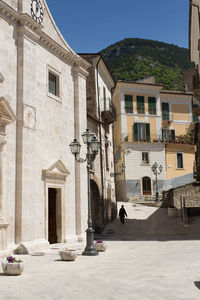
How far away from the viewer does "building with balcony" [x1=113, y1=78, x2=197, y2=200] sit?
127 feet

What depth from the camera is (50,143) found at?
51.4 feet

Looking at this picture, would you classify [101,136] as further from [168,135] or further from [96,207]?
[168,135]

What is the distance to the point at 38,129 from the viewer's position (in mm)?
14586

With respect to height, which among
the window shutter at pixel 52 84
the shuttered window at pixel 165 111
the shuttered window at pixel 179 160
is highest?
the shuttered window at pixel 165 111

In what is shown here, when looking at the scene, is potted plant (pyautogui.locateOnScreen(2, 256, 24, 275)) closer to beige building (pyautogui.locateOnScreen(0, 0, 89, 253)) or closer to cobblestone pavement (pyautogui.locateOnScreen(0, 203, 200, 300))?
cobblestone pavement (pyautogui.locateOnScreen(0, 203, 200, 300))

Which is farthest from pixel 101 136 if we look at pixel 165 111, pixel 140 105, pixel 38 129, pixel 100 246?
pixel 165 111

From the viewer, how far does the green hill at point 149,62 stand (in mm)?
70062

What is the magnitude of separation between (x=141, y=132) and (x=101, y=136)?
16326 mm

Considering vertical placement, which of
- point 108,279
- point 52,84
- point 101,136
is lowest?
point 108,279

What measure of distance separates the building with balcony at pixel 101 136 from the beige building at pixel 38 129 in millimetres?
4590

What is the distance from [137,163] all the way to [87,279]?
3204 cm

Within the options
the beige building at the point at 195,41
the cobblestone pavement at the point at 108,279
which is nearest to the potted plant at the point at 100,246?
the cobblestone pavement at the point at 108,279

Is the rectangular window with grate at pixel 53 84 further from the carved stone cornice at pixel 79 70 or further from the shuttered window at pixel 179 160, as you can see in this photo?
the shuttered window at pixel 179 160

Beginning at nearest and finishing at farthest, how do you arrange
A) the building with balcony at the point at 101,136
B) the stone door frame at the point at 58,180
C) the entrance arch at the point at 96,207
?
1. the stone door frame at the point at 58,180
2. the entrance arch at the point at 96,207
3. the building with balcony at the point at 101,136
